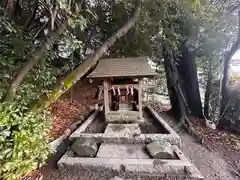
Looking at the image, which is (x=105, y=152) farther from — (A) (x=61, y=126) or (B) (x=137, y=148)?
(A) (x=61, y=126)

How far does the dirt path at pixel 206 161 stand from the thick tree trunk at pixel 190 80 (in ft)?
7.80

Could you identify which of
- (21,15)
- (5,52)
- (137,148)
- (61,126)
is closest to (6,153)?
(5,52)

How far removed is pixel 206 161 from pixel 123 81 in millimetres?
2691

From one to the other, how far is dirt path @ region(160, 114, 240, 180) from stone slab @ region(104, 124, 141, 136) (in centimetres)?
131

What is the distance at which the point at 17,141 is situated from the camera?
2053 mm

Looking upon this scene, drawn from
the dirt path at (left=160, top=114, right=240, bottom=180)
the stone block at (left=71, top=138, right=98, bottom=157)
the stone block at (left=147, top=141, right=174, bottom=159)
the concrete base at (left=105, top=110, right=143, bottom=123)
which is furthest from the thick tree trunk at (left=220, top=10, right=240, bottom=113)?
the stone block at (left=71, top=138, right=98, bottom=157)

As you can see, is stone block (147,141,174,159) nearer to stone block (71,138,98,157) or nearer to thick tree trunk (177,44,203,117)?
stone block (71,138,98,157)

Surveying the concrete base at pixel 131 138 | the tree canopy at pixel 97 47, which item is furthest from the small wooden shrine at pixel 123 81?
the concrete base at pixel 131 138

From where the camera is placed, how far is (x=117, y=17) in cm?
589

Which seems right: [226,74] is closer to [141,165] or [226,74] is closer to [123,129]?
[123,129]

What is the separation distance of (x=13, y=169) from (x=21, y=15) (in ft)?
13.7

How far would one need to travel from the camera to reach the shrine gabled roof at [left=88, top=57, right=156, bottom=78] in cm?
454

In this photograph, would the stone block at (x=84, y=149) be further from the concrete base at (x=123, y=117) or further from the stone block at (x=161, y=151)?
the concrete base at (x=123, y=117)

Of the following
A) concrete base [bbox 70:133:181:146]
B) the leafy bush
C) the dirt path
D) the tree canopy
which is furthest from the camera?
concrete base [bbox 70:133:181:146]
